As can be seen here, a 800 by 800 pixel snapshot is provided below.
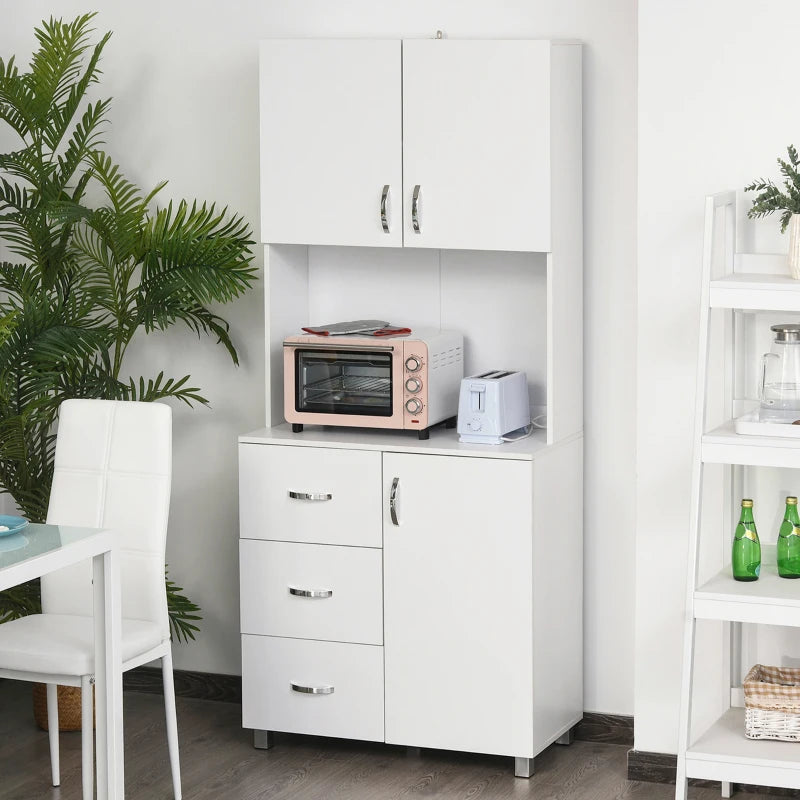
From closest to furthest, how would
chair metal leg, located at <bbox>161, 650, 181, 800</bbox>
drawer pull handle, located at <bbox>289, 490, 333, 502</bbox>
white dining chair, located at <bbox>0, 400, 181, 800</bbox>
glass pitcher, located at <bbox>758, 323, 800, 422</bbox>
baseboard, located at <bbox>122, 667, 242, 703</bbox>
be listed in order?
glass pitcher, located at <bbox>758, 323, 800, 422</bbox>
white dining chair, located at <bbox>0, 400, 181, 800</bbox>
chair metal leg, located at <bbox>161, 650, 181, 800</bbox>
drawer pull handle, located at <bbox>289, 490, 333, 502</bbox>
baseboard, located at <bbox>122, 667, 242, 703</bbox>

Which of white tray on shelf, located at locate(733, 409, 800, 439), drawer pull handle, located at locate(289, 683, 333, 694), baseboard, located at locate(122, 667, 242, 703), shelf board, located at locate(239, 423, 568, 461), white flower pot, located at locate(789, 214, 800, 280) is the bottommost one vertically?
baseboard, located at locate(122, 667, 242, 703)

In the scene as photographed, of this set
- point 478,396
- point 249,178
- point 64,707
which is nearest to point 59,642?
point 64,707

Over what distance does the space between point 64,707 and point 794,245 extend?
246 centimetres

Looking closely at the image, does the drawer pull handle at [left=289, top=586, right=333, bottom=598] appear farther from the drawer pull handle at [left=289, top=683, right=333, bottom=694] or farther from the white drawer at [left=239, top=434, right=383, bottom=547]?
the drawer pull handle at [left=289, top=683, right=333, bottom=694]

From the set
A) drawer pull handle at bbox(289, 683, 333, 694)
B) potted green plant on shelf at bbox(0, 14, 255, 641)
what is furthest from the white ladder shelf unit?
potted green plant on shelf at bbox(0, 14, 255, 641)

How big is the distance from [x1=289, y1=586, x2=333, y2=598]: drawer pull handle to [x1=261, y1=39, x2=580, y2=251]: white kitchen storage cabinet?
954 mm

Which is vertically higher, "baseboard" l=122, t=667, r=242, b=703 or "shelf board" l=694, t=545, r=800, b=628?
"shelf board" l=694, t=545, r=800, b=628

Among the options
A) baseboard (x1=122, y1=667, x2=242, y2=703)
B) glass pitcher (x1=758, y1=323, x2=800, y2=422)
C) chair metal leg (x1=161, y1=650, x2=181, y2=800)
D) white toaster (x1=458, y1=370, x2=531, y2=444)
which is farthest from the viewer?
baseboard (x1=122, y1=667, x2=242, y2=703)

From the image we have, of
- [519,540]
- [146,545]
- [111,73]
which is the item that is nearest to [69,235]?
[111,73]

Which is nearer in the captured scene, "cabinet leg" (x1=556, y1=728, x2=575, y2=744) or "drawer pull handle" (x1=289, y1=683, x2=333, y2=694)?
"drawer pull handle" (x1=289, y1=683, x2=333, y2=694)

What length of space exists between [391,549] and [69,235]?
1349 mm

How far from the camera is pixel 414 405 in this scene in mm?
3744

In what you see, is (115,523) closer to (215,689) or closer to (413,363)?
(413,363)

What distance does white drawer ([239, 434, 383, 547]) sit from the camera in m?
3.74
